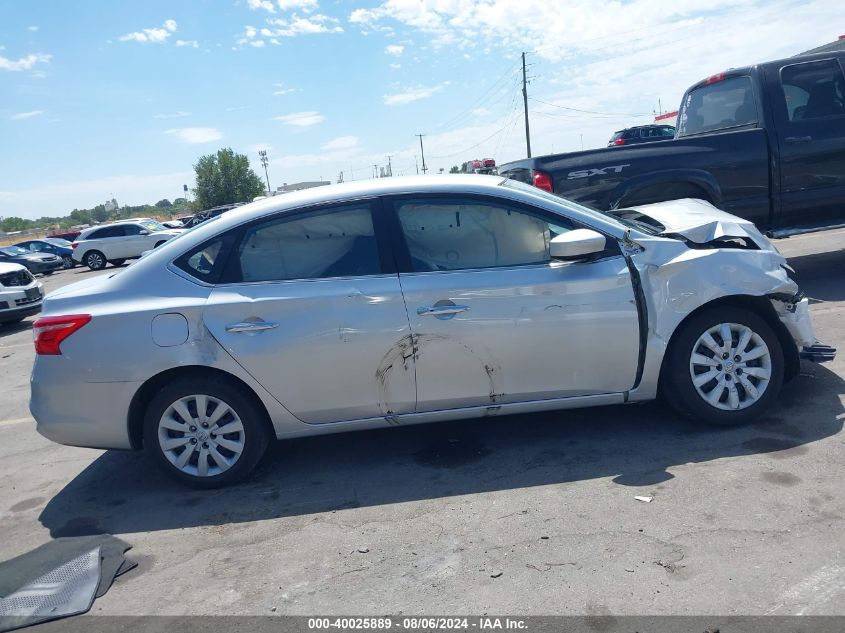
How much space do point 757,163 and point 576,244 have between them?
4360 millimetres

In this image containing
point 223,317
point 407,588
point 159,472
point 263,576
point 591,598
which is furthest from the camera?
point 159,472

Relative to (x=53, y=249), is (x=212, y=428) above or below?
below

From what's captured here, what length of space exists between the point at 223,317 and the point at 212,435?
737mm

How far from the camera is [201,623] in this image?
3.04 meters

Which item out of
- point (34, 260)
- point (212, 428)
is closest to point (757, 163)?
point (212, 428)

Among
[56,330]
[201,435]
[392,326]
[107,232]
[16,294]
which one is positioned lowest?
[201,435]

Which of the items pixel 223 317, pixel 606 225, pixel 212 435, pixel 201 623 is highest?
pixel 606 225

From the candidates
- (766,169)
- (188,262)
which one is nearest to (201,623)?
(188,262)

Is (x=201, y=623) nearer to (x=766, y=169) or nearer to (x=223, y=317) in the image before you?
(x=223, y=317)

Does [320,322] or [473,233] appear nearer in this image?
[320,322]

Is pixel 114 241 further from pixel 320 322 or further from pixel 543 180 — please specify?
pixel 320 322

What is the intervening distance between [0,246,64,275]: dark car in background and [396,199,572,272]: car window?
28.5 m

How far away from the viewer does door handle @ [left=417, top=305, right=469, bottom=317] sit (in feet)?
13.5

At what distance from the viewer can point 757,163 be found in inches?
288
